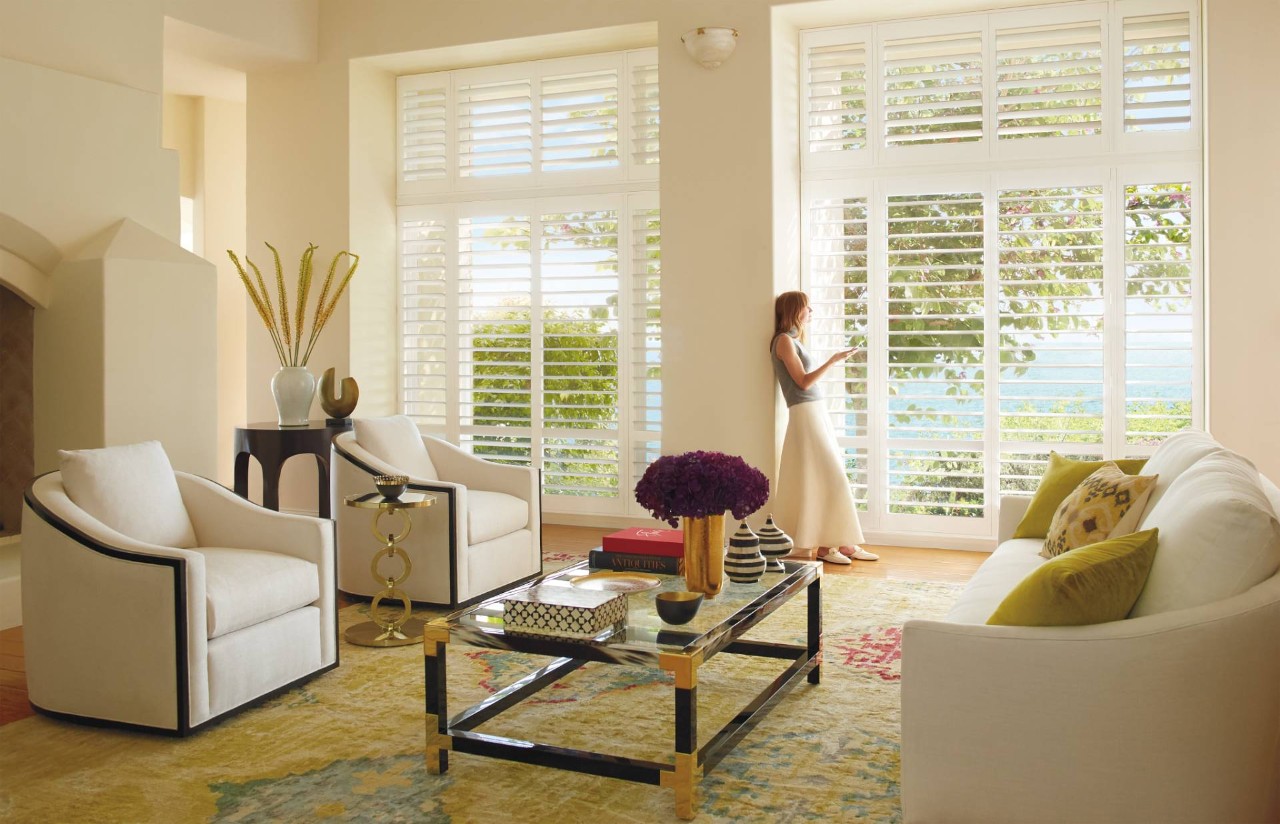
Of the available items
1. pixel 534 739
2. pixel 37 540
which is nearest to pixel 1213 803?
pixel 534 739

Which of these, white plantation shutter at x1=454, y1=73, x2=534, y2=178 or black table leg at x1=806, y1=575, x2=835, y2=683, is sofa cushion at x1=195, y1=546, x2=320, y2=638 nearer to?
black table leg at x1=806, y1=575, x2=835, y2=683

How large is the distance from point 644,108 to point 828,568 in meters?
3.05

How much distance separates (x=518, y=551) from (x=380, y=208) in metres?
3.09

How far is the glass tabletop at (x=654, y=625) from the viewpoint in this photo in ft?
8.98

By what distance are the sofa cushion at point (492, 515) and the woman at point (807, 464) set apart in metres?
1.44

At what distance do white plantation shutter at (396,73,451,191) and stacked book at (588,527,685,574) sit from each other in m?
4.21

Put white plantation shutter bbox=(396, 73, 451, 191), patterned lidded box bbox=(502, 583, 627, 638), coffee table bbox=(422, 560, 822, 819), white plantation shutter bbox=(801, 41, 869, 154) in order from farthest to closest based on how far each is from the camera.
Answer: white plantation shutter bbox=(396, 73, 451, 191) → white plantation shutter bbox=(801, 41, 869, 154) → patterned lidded box bbox=(502, 583, 627, 638) → coffee table bbox=(422, 560, 822, 819)

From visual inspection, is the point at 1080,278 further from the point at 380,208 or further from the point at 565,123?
the point at 380,208

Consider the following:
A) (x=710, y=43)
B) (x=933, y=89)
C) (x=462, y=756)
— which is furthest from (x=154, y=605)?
(x=933, y=89)

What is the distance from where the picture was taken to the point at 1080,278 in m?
5.71

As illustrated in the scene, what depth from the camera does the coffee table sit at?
265 cm

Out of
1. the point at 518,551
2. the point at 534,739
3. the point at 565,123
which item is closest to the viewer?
the point at 534,739

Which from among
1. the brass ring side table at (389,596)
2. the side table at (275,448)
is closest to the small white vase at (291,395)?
the side table at (275,448)

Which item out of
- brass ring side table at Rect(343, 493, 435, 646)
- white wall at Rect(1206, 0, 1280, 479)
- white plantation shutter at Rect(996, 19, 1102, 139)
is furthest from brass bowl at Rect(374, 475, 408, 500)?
white wall at Rect(1206, 0, 1280, 479)
